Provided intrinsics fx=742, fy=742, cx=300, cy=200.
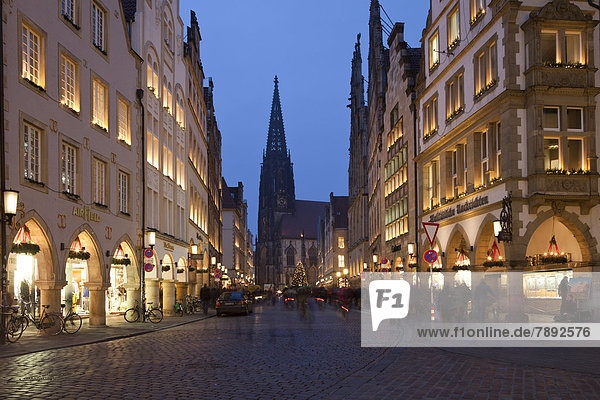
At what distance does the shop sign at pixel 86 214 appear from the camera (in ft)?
87.5

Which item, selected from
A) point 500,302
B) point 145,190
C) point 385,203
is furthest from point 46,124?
point 385,203

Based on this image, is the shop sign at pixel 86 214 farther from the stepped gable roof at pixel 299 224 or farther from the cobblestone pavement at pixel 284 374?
the stepped gable roof at pixel 299 224

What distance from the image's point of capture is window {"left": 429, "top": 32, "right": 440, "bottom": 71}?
1465 inches

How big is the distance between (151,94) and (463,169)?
16.3 meters

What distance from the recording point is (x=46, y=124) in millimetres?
23844

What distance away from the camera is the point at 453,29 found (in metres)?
34.8

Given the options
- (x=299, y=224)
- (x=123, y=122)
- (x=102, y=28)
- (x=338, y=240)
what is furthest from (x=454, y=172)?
(x=299, y=224)

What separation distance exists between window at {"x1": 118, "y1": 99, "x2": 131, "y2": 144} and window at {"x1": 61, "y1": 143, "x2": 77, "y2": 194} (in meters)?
5.56

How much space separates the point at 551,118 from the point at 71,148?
17.4m

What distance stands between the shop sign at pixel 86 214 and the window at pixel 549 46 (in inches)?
698

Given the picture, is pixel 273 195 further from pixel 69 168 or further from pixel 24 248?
pixel 24 248

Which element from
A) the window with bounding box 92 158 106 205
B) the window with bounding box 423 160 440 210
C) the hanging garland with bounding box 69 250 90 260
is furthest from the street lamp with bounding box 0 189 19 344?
the window with bounding box 423 160 440 210

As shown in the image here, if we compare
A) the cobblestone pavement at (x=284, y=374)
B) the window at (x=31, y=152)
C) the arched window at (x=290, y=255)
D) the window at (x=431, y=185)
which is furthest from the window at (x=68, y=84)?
the arched window at (x=290, y=255)

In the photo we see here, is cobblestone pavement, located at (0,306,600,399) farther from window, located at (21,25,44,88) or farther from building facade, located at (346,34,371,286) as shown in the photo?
building facade, located at (346,34,371,286)
